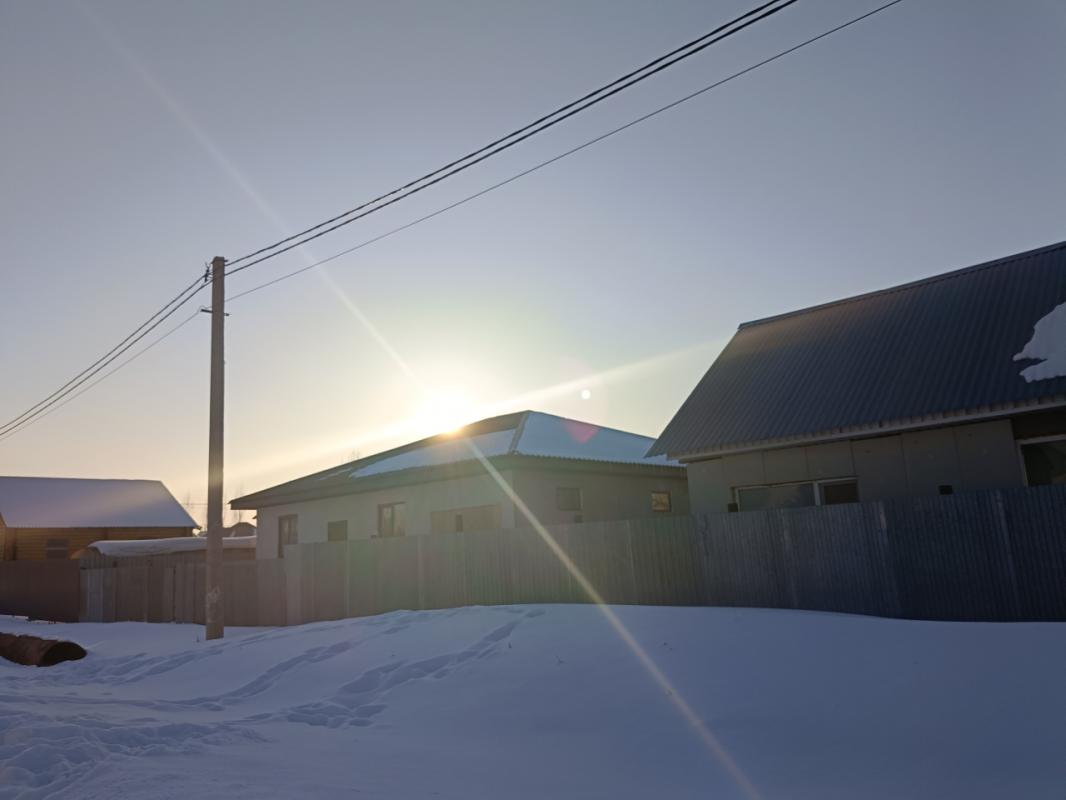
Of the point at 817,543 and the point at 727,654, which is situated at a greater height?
the point at 817,543

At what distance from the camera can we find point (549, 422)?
24.5 meters

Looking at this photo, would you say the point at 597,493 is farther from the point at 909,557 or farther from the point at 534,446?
the point at 909,557

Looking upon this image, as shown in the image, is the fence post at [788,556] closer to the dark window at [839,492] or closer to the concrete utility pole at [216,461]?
the dark window at [839,492]

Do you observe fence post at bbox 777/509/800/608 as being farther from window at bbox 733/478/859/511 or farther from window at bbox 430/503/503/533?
window at bbox 430/503/503/533

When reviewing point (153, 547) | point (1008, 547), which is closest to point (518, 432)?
point (1008, 547)

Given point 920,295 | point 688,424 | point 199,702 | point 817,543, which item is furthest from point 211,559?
point 920,295

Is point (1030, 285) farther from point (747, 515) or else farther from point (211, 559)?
point (211, 559)

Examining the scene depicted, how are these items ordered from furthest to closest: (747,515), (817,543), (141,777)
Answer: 1. (747,515)
2. (817,543)
3. (141,777)

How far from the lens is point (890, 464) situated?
1530cm

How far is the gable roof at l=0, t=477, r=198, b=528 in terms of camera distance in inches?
1761

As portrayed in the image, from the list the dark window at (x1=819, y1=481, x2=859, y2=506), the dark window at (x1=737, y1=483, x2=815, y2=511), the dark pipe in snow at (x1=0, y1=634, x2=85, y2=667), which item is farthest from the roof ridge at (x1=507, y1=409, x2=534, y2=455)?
the dark pipe in snow at (x1=0, y1=634, x2=85, y2=667)

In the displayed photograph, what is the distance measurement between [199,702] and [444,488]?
11332 millimetres

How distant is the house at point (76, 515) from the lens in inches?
1732

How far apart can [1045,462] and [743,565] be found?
5.56 metres
